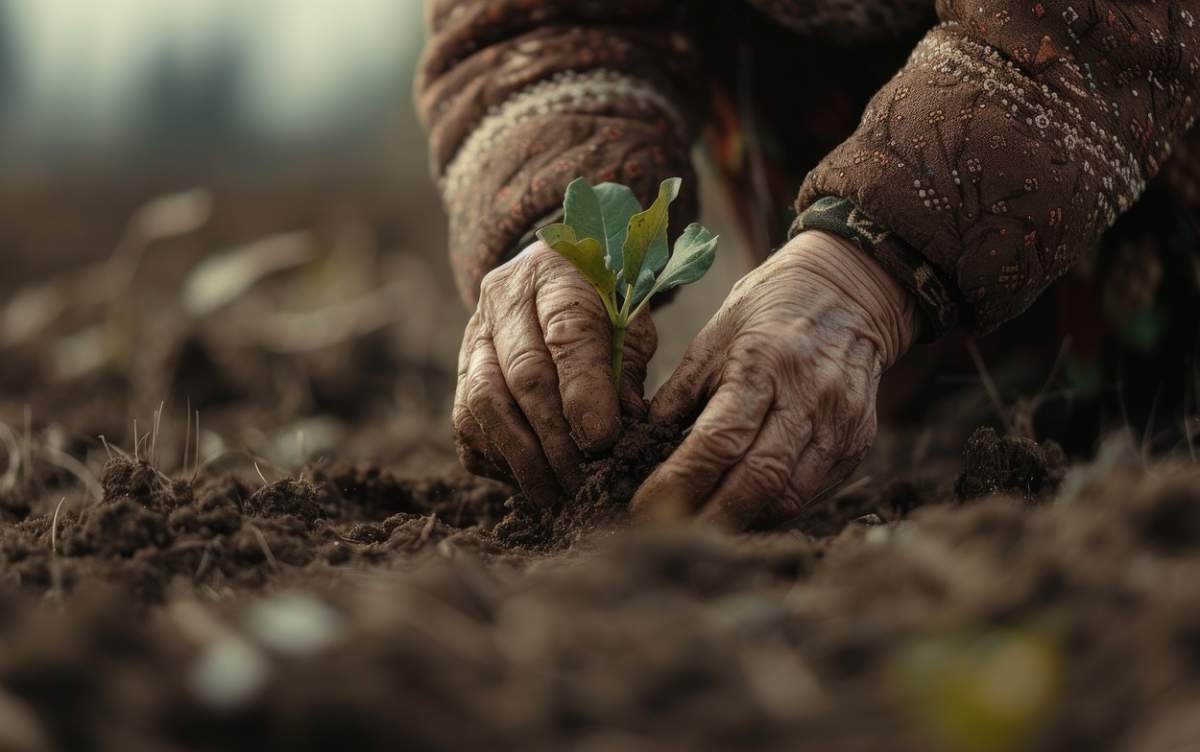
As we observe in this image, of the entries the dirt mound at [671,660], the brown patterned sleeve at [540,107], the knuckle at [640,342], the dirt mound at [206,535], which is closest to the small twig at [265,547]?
the dirt mound at [206,535]

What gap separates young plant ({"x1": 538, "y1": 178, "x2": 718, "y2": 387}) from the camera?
1.35 metres

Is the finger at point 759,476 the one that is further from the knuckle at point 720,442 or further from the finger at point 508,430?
the finger at point 508,430

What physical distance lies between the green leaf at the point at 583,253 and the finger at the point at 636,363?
0.32ft

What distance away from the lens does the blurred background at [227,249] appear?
10.2 ft

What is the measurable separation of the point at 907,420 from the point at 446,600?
6.48 feet

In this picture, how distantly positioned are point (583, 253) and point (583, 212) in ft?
0.30

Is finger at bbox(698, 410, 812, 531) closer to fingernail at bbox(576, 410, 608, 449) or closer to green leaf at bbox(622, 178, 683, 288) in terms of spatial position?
fingernail at bbox(576, 410, 608, 449)

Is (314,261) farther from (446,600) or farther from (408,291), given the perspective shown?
(446,600)

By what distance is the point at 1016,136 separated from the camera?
1.36 metres

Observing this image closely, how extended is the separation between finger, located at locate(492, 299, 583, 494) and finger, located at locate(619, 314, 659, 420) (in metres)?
0.09

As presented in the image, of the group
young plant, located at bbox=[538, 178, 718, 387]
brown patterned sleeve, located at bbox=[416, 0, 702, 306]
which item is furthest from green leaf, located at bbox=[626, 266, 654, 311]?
brown patterned sleeve, located at bbox=[416, 0, 702, 306]

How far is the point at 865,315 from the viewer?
4.53 ft

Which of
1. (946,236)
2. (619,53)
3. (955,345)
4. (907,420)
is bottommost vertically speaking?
(907,420)

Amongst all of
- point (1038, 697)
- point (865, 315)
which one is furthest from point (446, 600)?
point (865, 315)
